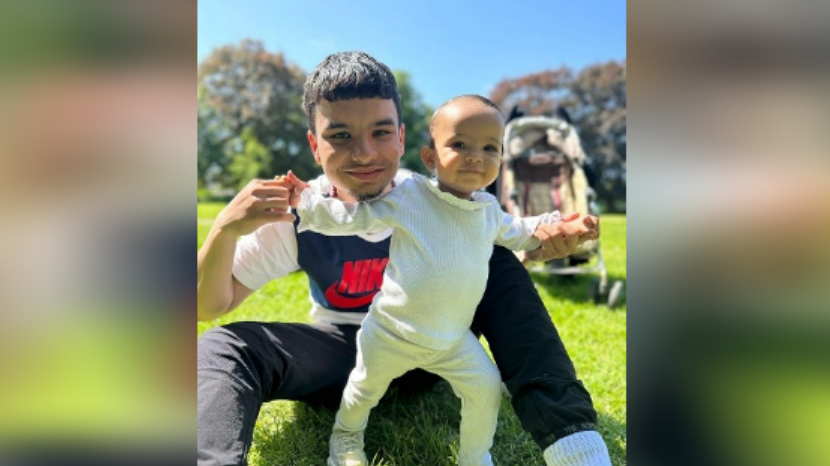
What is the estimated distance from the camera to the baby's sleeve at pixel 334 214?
127 centimetres

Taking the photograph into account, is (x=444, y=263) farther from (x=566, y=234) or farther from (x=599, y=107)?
(x=599, y=107)

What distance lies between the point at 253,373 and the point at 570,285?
3591 millimetres

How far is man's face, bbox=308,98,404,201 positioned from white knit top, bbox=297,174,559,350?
0.18 feet

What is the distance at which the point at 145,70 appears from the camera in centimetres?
59

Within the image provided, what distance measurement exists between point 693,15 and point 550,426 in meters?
0.91

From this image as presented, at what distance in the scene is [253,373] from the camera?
4.80 feet

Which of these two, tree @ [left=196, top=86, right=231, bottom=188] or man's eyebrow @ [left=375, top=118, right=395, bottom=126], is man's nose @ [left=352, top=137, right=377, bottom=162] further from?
tree @ [left=196, top=86, right=231, bottom=188]

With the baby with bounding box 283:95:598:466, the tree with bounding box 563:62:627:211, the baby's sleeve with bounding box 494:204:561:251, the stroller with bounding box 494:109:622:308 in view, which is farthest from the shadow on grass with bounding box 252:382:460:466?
the tree with bounding box 563:62:627:211

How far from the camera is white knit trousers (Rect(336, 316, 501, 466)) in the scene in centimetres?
139

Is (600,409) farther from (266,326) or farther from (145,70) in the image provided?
(145,70)

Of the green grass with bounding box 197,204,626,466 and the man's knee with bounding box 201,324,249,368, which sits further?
the green grass with bounding box 197,204,626,466

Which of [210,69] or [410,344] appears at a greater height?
[210,69]

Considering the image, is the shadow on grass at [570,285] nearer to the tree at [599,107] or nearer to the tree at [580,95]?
the tree at [599,107]

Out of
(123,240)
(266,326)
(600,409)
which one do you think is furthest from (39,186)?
(600,409)
